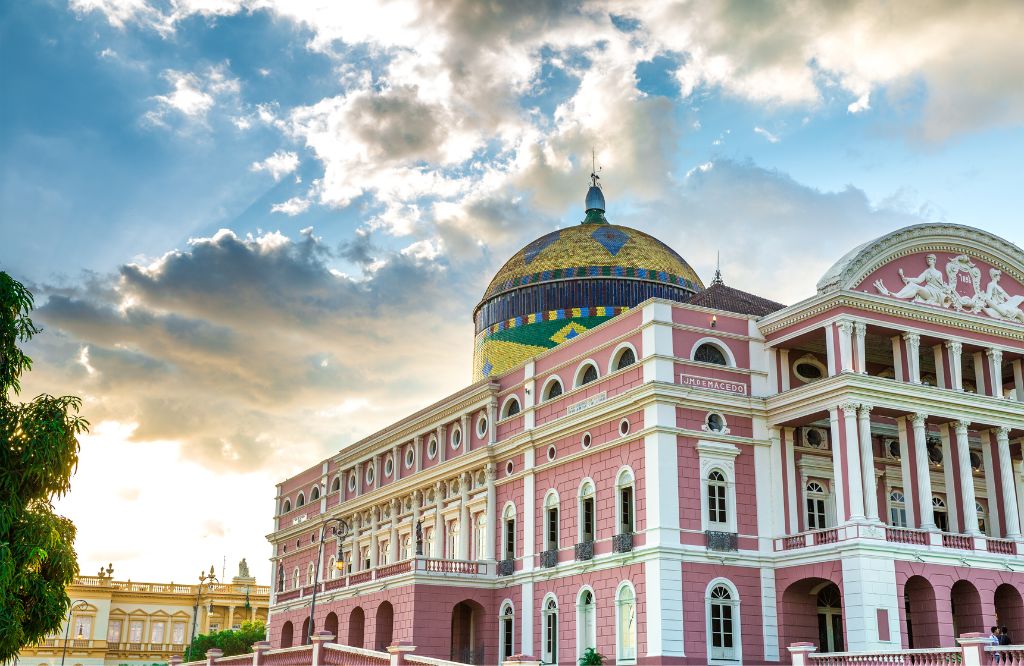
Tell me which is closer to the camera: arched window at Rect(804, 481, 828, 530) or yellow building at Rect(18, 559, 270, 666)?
arched window at Rect(804, 481, 828, 530)

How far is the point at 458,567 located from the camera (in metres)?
43.0

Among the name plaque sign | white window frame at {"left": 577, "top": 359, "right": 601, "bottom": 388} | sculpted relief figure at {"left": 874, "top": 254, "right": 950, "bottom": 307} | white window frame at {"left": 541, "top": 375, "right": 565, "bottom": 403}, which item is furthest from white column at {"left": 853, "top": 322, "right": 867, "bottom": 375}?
white window frame at {"left": 541, "top": 375, "right": 565, "bottom": 403}

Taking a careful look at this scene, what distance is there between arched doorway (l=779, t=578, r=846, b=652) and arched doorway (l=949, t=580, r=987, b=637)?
3.42m

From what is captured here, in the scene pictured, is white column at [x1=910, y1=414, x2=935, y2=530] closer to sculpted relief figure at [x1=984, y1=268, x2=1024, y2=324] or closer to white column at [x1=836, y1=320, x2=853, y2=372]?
white column at [x1=836, y1=320, x2=853, y2=372]

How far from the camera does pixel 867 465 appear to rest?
33.4 meters

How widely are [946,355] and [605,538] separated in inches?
507

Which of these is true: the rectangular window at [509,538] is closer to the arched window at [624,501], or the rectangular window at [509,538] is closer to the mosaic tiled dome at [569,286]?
the arched window at [624,501]

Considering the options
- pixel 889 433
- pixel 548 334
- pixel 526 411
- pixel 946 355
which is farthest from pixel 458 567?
pixel 946 355

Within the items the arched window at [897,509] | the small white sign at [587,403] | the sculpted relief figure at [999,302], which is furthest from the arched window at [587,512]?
the sculpted relief figure at [999,302]

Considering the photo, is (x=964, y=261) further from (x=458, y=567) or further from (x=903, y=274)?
(x=458, y=567)

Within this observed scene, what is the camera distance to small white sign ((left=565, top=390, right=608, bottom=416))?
3813cm

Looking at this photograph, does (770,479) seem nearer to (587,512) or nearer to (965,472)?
(965,472)

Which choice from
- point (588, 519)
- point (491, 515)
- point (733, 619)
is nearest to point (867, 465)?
point (733, 619)

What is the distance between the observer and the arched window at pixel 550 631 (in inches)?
1528
